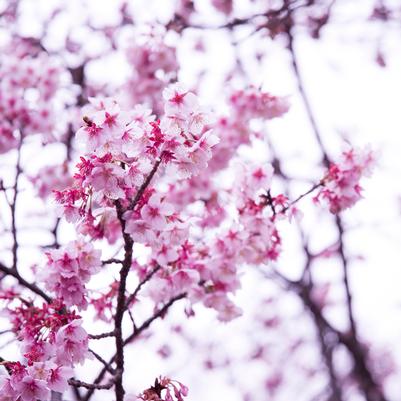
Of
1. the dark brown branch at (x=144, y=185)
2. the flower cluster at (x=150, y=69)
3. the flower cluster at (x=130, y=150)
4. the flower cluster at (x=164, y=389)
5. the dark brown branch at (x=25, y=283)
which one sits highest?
the flower cluster at (x=150, y=69)

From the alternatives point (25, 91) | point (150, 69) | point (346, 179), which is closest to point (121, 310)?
point (346, 179)

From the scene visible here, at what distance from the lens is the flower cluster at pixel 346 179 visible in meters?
3.51

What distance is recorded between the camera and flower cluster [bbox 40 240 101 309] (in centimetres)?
273

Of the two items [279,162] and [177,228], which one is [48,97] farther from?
[177,228]

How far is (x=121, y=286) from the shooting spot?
271 centimetres

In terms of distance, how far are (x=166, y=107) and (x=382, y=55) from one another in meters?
5.36

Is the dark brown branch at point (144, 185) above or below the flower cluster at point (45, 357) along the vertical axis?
above

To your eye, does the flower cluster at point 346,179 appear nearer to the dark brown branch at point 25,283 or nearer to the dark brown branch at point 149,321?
the dark brown branch at point 149,321

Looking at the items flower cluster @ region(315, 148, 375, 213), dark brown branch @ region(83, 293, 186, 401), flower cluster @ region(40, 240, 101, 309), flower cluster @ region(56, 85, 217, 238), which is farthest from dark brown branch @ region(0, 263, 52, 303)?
flower cluster @ region(315, 148, 375, 213)

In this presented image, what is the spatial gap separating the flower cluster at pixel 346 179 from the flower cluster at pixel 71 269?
1.54 meters

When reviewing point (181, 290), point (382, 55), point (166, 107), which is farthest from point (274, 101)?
point (382, 55)

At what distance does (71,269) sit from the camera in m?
2.73

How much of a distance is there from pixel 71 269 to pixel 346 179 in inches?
69.8

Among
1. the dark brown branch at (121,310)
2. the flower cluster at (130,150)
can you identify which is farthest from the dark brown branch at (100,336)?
the flower cluster at (130,150)
